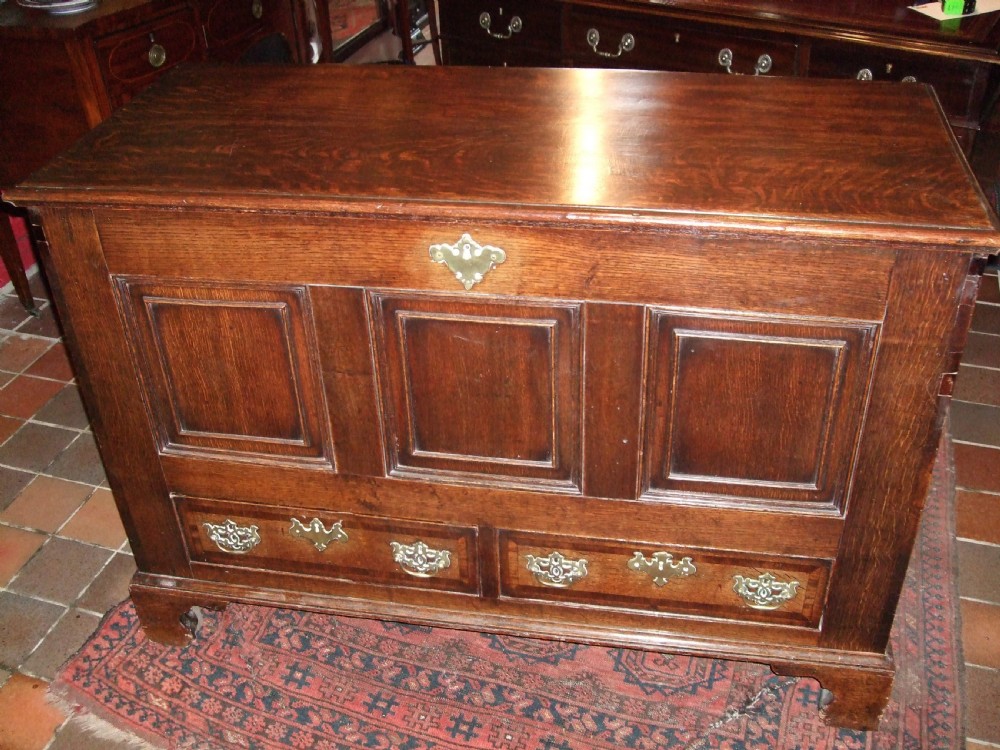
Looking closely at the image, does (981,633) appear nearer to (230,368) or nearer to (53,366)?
(230,368)

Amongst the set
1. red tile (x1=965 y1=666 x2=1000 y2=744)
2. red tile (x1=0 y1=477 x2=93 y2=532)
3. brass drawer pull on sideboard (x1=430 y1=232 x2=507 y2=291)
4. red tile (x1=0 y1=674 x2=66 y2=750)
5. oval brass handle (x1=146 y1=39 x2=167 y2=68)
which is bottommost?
red tile (x1=965 y1=666 x2=1000 y2=744)

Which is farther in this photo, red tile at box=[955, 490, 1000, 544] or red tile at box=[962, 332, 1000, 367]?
red tile at box=[962, 332, 1000, 367]

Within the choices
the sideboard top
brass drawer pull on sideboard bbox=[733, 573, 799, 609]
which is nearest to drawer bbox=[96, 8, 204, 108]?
the sideboard top

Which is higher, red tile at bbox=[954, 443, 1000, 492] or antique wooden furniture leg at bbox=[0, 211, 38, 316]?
antique wooden furniture leg at bbox=[0, 211, 38, 316]

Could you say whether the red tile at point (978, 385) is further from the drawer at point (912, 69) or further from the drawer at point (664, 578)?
the drawer at point (664, 578)

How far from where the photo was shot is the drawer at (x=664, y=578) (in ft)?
5.60

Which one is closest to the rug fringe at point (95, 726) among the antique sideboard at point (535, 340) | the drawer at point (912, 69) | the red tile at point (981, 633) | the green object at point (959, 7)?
the antique sideboard at point (535, 340)

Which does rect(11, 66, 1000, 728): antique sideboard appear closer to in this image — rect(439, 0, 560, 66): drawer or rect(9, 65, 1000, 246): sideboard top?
rect(9, 65, 1000, 246): sideboard top

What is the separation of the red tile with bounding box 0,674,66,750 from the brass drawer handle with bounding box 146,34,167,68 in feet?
5.37

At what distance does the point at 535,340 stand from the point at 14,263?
217 cm

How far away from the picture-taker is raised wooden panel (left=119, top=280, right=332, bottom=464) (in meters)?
1.60

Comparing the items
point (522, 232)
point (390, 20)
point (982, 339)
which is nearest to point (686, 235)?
point (522, 232)

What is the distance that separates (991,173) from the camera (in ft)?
8.02

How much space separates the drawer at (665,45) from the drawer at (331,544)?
1.62 meters
